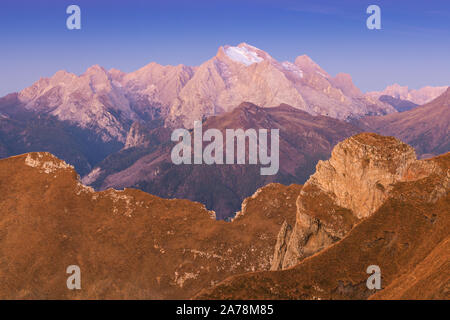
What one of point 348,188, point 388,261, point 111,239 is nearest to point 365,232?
point 388,261

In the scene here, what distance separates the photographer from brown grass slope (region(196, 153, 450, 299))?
58.4 m

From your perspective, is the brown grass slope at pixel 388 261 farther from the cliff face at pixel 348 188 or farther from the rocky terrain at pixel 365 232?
the cliff face at pixel 348 188

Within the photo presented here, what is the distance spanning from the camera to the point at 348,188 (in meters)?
92.1

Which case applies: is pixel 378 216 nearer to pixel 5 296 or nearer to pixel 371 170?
pixel 371 170

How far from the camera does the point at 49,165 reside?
416 ft

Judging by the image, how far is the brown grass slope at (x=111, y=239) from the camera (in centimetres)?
10344

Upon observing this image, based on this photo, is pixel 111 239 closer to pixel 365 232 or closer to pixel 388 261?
pixel 365 232

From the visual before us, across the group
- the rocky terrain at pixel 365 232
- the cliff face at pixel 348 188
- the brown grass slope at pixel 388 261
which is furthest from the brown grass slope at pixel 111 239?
the brown grass slope at pixel 388 261

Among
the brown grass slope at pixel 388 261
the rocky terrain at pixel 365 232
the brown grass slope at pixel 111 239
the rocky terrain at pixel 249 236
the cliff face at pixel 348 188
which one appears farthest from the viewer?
the brown grass slope at pixel 111 239

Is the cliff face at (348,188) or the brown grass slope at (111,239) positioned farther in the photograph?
the brown grass slope at (111,239)

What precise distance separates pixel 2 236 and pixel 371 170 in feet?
327

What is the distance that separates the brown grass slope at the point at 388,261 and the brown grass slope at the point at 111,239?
45479mm

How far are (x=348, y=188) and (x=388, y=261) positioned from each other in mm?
25835
